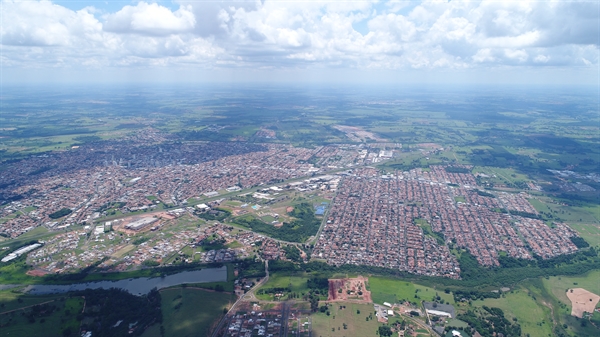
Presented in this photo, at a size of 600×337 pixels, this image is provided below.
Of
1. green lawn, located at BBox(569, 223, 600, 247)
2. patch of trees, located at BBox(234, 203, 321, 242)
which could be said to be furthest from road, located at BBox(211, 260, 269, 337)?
green lawn, located at BBox(569, 223, 600, 247)

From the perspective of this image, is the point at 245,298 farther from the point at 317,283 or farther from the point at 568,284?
the point at 568,284

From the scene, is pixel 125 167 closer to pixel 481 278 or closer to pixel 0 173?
pixel 0 173

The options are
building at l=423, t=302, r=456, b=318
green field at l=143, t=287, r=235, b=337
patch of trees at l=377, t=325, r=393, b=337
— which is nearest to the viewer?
patch of trees at l=377, t=325, r=393, b=337

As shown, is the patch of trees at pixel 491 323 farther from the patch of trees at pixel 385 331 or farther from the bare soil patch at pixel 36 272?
the bare soil patch at pixel 36 272

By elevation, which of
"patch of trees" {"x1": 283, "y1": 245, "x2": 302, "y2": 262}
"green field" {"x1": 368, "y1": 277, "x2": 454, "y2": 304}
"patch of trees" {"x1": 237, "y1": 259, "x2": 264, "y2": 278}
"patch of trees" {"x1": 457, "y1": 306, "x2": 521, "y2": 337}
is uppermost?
"patch of trees" {"x1": 283, "y1": 245, "x2": 302, "y2": 262}

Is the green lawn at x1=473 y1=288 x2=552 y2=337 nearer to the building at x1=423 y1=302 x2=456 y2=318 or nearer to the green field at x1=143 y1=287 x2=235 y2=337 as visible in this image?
the building at x1=423 y1=302 x2=456 y2=318

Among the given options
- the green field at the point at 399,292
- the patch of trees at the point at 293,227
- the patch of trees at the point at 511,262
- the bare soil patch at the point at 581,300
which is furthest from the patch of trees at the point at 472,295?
the patch of trees at the point at 293,227

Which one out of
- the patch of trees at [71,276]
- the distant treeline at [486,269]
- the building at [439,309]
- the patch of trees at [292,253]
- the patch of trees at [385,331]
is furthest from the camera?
the patch of trees at [292,253]
